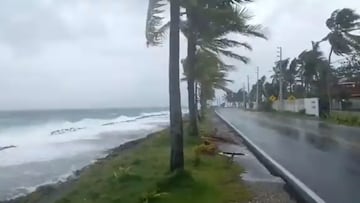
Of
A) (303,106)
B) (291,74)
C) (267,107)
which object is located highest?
(291,74)

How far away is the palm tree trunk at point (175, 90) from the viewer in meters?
11.7

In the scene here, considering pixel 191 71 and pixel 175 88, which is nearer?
pixel 175 88

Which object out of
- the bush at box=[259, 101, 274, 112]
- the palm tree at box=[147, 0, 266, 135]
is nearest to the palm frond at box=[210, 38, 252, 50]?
the palm tree at box=[147, 0, 266, 135]

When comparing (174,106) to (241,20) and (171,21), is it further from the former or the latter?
(241,20)

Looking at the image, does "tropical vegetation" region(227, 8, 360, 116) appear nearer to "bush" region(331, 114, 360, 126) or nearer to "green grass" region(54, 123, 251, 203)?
"bush" region(331, 114, 360, 126)

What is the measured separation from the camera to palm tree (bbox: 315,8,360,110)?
153 ft

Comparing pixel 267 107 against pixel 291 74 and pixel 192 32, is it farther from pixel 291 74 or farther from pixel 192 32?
pixel 192 32

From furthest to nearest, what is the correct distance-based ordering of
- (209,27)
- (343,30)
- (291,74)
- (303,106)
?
(291,74), (303,106), (343,30), (209,27)

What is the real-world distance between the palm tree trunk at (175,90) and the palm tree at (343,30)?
37.4m

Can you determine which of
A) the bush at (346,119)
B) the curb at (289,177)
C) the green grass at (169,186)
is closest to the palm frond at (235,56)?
the curb at (289,177)

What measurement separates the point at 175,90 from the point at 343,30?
39.3 meters

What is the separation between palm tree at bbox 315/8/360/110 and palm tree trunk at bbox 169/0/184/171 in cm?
3743

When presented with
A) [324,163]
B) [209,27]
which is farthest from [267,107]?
Answer: [324,163]

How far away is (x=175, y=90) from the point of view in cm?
1170
